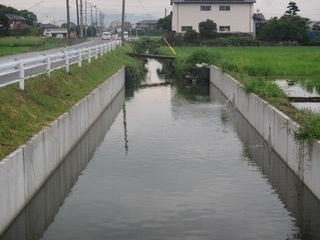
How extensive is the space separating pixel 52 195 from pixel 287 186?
5823 millimetres

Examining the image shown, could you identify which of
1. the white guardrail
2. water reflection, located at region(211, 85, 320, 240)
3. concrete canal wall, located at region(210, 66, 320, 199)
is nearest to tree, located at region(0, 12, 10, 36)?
the white guardrail

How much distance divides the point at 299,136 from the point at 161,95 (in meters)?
24.1

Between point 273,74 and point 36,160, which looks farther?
point 273,74

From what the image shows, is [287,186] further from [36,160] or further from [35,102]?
[35,102]

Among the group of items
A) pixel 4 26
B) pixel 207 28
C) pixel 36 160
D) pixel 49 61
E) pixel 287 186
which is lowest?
pixel 287 186

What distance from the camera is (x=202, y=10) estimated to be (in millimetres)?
86375

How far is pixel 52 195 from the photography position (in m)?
14.1

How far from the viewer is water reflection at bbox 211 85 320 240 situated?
12.0 metres

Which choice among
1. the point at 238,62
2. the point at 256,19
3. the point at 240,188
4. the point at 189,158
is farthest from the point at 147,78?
the point at 256,19

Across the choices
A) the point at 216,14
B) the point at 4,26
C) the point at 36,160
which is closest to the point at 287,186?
the point at 36,160

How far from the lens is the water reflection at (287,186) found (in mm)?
12007

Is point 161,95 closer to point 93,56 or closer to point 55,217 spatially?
point 93,56

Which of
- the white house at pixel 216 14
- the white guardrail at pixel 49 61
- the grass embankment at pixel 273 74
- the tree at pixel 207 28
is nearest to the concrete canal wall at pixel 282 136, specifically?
the grass embankment at pixel 273 74

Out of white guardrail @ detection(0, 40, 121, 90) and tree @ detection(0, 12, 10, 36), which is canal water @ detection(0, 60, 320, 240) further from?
tree @ detection(0, 12, 10, 36)
